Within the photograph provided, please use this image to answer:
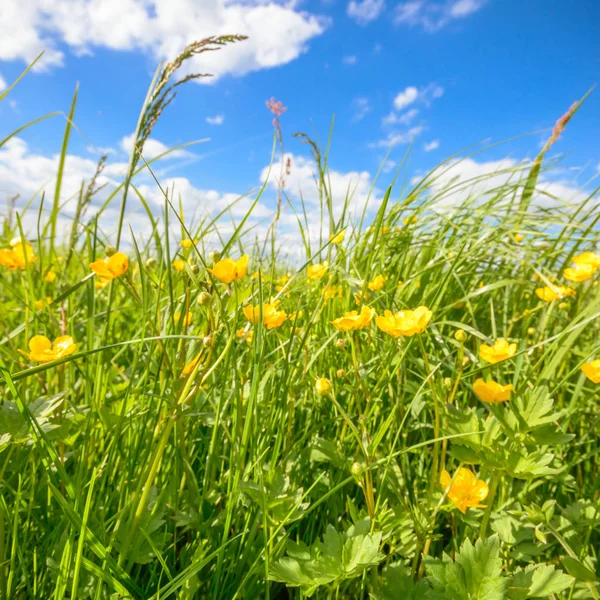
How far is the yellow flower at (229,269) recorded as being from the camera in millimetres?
869

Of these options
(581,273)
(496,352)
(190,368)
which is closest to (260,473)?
(190,368)

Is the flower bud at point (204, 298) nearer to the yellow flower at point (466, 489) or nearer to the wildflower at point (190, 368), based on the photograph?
the wildflower at point (190, 368)

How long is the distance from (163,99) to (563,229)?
1487 millimetres

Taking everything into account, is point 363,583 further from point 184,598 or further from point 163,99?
point 163,99

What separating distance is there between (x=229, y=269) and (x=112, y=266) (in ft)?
0.69

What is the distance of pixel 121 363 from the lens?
1.65 m

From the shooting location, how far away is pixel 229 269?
2.91 ft

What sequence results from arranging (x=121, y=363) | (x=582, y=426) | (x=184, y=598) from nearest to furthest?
1. (x=184, y=598)
2. (x=582, y=426)
3. (x=121, y=363)

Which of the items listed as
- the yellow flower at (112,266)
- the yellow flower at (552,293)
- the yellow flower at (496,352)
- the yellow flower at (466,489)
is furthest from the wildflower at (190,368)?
the yellow flower at (552,293)

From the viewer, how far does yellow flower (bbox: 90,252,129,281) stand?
2.81 ft

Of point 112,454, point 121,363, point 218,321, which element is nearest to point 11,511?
point 112,454

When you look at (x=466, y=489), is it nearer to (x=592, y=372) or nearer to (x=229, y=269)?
(x=592, y=372)

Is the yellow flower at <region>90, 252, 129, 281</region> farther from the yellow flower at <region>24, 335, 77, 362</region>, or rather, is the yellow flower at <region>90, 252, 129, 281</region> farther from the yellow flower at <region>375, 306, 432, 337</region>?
the yellow flower at <region>375, 306, 432, 337</region>

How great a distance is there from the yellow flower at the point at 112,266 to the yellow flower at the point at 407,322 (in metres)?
0.50
